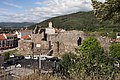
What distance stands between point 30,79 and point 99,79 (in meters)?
1.43

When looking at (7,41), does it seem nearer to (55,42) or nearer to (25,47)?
(25,47)

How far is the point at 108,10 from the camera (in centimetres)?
705

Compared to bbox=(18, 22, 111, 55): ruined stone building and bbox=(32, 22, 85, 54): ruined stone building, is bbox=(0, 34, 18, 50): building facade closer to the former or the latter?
bbox=(18, 22, 111, 55): ruined stone building

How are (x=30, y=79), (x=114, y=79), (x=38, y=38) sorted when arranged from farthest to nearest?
(x=38, y=38), (x=114, y=79), (x=30, y=79)

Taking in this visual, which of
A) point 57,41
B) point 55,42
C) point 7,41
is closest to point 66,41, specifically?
point 57,41

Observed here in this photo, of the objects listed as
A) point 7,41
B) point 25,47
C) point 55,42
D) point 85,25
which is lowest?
point 7,41

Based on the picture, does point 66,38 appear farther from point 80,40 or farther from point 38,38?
point 38,38

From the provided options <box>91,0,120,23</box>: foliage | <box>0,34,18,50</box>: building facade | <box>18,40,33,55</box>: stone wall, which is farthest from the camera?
<box>0,34,18,50</box>: building facade

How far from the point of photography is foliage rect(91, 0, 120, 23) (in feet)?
22.4

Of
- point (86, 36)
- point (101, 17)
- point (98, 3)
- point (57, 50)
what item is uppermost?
point (98, 3)

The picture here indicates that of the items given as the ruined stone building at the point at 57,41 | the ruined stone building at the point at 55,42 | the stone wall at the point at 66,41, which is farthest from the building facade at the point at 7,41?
the stone wall at the point at 66,41

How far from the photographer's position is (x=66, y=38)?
25.4 m

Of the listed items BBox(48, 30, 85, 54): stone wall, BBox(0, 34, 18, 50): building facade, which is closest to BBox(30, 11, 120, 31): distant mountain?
BBox(0, 34, 18, 50): building facade

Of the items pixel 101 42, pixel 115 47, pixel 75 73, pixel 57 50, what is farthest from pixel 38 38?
pixel 75 73
